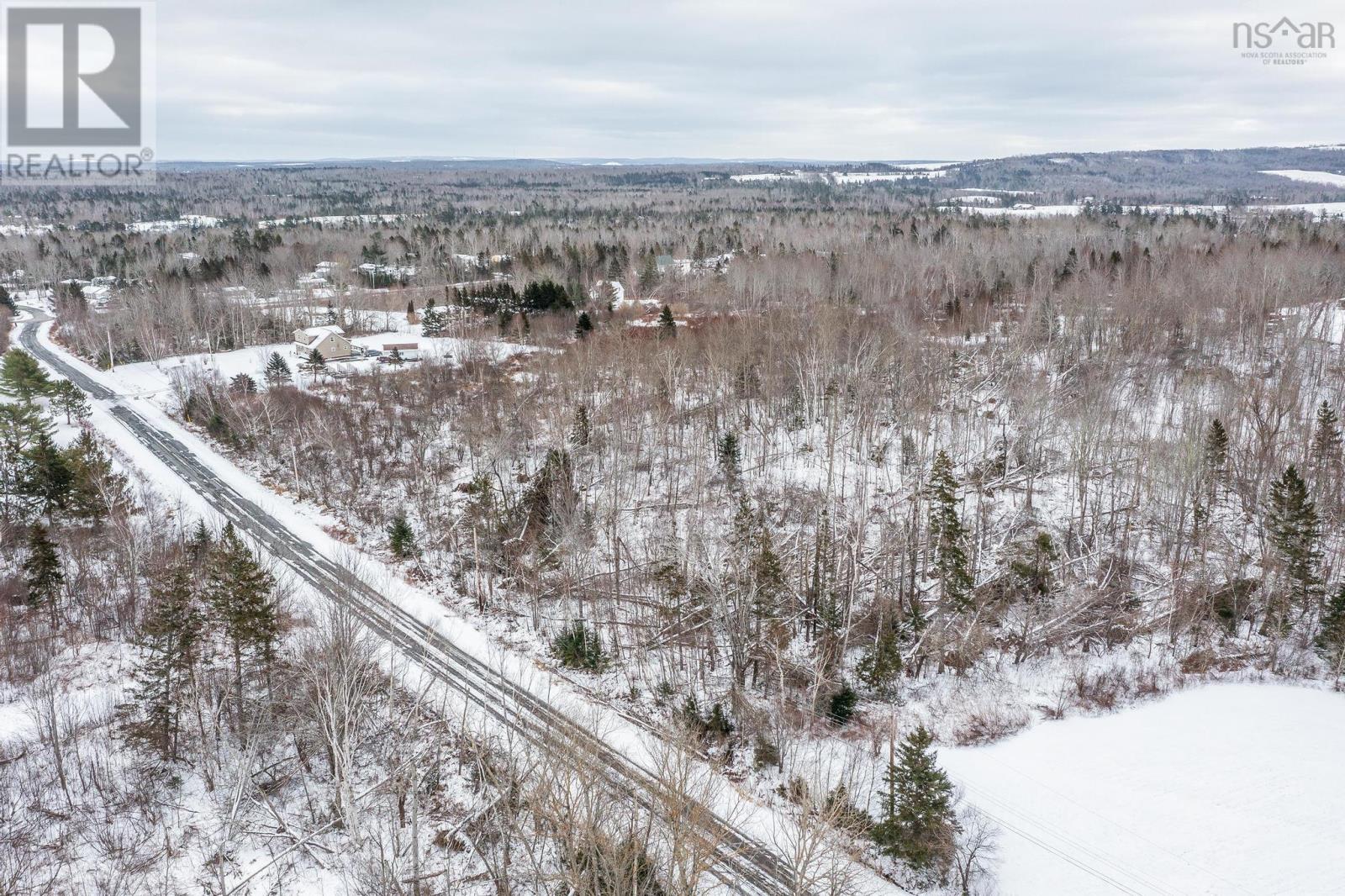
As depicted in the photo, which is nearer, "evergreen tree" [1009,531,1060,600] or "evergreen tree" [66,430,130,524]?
"evergreen tree" [1009,531,1060,600]

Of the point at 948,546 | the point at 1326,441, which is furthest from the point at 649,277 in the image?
the point at 1326,441

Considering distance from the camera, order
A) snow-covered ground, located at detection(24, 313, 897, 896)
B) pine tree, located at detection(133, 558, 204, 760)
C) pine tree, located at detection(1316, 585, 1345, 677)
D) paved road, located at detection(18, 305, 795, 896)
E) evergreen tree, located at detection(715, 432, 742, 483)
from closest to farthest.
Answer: paved road, located at detection(18, 305, 795, 896) < snow-covered ground, located at detection(24, 313, 897, 896) < pine tree, located at detection(133, 558, 204, 760) < pine tree, located at detection(1316, 585, 1345, 677) < evergreen tree, located at detection(715, 432, 742, 483)

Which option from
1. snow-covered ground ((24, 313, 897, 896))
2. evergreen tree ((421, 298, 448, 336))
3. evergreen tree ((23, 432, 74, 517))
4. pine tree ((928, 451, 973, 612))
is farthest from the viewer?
evergreen tree ((421, 298, 448, 336))

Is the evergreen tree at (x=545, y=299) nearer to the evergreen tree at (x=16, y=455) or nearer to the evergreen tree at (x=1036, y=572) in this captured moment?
the evergreen tree at (x=16, y=455)

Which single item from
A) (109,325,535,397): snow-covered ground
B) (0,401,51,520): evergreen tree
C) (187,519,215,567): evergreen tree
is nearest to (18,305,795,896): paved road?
(187,519,215,567): evergreen tree

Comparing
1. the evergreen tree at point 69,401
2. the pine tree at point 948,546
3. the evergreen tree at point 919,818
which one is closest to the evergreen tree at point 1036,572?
the pine tree at point 948,546

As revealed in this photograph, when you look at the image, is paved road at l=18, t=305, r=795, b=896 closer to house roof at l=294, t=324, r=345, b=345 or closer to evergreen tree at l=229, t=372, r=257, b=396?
evergreen tree at l=229, t=372, r=257, b=396
